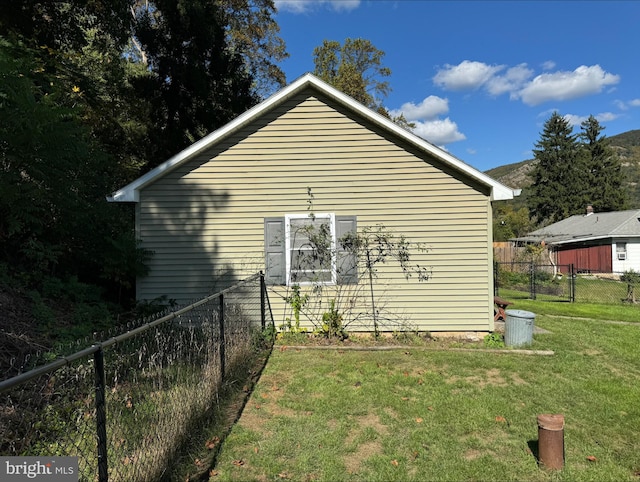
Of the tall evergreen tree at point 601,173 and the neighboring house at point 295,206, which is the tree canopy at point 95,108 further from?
the tall evergreen tree at point 601,173

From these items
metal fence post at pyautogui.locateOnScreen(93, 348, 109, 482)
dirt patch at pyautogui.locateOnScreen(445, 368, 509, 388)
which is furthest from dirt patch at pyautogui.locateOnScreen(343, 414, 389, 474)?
→ metal fence post at pyautogui.locateOnScreen(93, 348, 109, 482)

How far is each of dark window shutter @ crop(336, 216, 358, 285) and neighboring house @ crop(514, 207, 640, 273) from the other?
Result: 71.1ft

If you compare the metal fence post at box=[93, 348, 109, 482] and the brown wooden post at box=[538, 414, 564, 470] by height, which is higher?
the metal fence post at box=[93, 348, 109, 482]

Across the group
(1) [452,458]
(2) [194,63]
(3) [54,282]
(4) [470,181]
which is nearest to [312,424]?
(1) [452,458]

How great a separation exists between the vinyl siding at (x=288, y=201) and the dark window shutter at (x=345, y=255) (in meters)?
0.17

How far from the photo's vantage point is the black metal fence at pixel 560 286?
15.2 meters

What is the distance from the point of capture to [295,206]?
7.87m

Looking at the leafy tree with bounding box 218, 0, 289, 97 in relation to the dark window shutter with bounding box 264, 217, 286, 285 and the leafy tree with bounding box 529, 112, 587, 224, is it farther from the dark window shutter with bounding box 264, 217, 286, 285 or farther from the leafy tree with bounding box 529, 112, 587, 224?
the leafy tree with bounding box 529, 112, 587, 224

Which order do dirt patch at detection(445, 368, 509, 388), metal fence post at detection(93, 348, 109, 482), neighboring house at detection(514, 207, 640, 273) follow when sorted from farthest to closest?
1. neighboring house at detection(514, 207, 640, 273)
2. dirt patch at detection(445, 368, 509, 388)
3. metal fence post at detection(93, 348, 109, 482)

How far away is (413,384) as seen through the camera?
5.27m

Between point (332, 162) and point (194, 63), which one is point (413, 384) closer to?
point (332, 162)

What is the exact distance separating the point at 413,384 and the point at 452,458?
1777mm

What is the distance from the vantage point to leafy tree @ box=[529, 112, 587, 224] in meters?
46.4

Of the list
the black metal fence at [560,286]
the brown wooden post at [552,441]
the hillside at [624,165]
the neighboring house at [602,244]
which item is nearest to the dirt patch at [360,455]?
the brown wooden post at [552,441]
